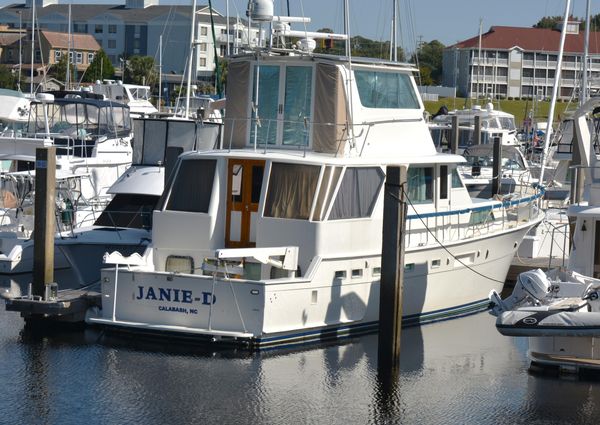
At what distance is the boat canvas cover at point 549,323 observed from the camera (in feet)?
54.1

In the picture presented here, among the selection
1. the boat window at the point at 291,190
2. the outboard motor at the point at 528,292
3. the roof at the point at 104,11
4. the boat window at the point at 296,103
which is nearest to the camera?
the outboard motor at the point at 528,292

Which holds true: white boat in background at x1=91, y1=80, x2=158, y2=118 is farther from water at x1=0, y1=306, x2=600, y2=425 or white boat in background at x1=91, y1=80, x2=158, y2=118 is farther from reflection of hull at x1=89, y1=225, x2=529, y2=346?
reflection of hull at x1=89, y1=225, x2=529, y2=346

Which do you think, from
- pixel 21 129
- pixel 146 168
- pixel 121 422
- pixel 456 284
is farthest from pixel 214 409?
pixel 21 129

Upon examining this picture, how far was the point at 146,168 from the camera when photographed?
83.1 ft

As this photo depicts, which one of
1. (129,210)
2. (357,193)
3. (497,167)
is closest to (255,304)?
(357,193)

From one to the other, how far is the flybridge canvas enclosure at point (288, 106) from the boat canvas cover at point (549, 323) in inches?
179

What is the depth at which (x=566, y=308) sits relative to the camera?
1681 centimetres

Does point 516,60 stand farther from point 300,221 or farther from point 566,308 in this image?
point 566,308

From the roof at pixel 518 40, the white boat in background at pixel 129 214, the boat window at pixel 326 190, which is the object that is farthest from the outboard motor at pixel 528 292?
the roof at pixel 518 40

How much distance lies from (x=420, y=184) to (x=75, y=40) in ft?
273

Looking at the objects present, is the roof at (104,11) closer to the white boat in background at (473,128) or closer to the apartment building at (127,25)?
the apartment building at (127,25)

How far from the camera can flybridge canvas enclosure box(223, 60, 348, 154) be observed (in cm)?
1978

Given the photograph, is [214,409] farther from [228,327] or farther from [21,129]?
[21,129]

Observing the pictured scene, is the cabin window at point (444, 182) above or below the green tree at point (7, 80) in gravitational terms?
below
